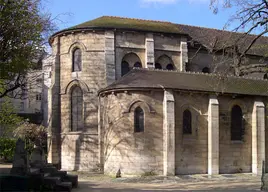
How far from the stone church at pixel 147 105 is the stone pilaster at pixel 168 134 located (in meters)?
0.05

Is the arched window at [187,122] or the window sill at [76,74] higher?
the window sill at [76,74]

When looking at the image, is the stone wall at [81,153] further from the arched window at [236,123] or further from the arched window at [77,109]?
the arched window at [236,123]

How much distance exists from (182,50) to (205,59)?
8.70 ft

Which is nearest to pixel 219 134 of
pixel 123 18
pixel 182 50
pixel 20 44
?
pixel 182 50

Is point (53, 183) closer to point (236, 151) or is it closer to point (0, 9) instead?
point (0, 9)

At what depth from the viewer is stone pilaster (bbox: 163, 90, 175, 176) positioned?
74.0ft

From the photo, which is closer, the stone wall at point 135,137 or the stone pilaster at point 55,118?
the stone wall at point 135,137

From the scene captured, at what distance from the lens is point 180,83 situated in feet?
79.9

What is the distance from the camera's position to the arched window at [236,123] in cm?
2533

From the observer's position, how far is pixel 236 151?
82.2 feet

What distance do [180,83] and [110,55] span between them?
18.7 ft

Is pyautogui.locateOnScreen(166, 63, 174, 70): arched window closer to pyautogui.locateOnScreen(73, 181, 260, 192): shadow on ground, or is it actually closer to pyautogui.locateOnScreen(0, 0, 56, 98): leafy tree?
pyautogui.locateOnScreen(73, 181, 260, 192): shadow on ground

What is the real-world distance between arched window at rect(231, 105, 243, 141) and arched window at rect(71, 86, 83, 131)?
9.94 m

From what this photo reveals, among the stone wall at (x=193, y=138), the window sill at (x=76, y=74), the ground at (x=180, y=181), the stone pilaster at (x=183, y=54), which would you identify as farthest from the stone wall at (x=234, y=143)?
the window sill at (x=76, y=74)
